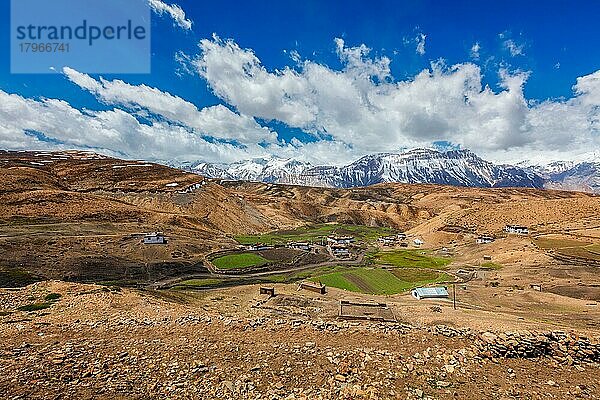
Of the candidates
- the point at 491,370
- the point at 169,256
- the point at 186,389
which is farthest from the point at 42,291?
the point at 169,256

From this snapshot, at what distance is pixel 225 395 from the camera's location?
46.0 ft

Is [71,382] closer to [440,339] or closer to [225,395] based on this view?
[225,395]

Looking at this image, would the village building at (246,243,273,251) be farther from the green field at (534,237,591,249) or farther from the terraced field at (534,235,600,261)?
the green field at (534,237,591,249)

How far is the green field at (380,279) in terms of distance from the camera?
59944 millimetres

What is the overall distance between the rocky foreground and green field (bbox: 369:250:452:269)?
6583 cm

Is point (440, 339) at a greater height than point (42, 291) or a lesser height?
lesser

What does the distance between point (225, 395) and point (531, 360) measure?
14160 mm

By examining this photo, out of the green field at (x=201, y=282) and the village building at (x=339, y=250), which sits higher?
the village building at (x=339, y=250)

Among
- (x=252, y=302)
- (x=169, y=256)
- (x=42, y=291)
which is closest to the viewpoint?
(x=42, y=291)

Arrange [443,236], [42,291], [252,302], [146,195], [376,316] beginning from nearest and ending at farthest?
[42,291] < [376,316] < [252,302] < [443,236] < [146,195]

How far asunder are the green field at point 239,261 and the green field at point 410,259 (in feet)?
94.3

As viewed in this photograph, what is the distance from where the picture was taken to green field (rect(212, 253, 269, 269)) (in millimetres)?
76606

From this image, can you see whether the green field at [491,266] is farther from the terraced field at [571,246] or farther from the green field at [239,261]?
the green field at [239,261]

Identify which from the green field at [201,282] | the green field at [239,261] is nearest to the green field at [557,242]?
the green field at [239,261]
